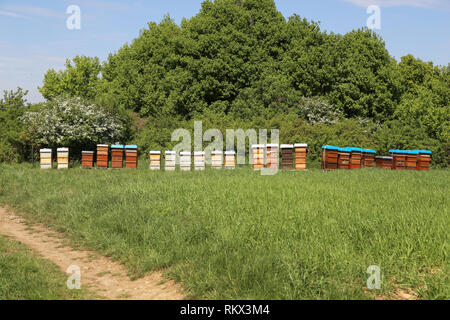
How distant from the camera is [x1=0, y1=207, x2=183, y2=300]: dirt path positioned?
236 inches

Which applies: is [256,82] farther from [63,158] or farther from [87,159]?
[63,158]

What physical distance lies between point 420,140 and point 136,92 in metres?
22.1

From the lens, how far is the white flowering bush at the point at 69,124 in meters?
23.1

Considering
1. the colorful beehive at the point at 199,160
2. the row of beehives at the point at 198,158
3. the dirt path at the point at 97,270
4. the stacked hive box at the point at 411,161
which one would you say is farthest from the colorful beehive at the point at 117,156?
the stacked hive box at the point at 411,161

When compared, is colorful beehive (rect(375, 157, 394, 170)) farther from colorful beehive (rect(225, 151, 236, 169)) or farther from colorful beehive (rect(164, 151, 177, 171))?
colorful beehive (rect(164, 151, 177, 171))

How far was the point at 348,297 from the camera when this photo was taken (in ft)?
17.3

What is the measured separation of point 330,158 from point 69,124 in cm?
1507

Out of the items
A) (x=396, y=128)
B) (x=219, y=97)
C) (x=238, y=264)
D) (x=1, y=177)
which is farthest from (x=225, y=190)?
(x=219, y=97)

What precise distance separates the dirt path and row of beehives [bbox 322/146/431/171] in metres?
13.3

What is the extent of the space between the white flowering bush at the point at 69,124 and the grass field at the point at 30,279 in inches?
→ 658

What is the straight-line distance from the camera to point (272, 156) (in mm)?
18797

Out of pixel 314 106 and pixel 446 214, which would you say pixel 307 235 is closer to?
pixel 446 214

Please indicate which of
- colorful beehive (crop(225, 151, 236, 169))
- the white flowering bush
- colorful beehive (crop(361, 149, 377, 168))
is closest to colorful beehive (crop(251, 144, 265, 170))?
colorful beehive (crop(225, 151, 236, 169))

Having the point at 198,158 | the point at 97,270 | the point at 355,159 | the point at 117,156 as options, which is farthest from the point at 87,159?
the point at 97,270
